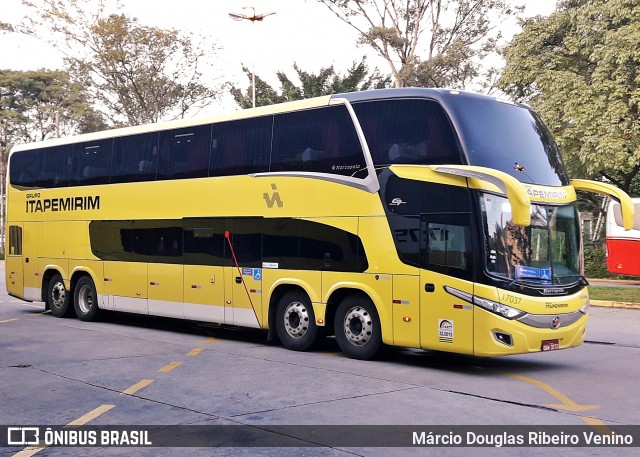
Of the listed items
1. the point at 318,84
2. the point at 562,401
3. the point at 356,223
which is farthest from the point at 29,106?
the point at 562,401

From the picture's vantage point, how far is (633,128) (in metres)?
30.0

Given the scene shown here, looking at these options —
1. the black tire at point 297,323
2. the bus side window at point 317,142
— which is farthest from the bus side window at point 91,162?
the black tire at point 297,323

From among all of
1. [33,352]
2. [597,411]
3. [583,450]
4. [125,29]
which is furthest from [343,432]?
[125,29]

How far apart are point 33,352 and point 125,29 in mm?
30435

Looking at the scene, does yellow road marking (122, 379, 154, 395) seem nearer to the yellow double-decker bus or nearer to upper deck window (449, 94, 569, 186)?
the yellow double-decker bus

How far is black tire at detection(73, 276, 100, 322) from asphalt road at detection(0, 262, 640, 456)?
2901 millimetres

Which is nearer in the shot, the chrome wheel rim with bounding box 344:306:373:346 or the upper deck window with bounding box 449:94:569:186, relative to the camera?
the upper deck window with bounding box 449:94:569:186

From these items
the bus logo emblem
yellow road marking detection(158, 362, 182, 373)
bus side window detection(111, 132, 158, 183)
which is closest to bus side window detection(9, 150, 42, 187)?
bus side window detection(111, 132, 158, 183)

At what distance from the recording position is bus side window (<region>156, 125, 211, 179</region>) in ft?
50.5

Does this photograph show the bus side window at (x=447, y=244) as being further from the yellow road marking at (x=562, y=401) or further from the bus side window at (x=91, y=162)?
the bus side window at (x=91, y=162)

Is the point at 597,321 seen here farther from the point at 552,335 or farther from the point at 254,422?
the point at 254,422

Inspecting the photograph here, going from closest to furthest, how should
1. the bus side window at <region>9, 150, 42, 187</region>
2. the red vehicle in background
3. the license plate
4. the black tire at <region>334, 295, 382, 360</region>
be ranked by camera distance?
the license plate < the black tire at <region>334, 295, 382, 360</region> < the bus side window at <region>9, 150, 42, 187</region> < the red vehicle in background

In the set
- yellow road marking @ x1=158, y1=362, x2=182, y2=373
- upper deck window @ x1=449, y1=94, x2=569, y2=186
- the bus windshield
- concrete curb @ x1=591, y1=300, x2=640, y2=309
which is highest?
upper deck window @ x1=449, y1=94, x2=569, y2=186

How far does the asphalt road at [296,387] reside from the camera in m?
8.27
